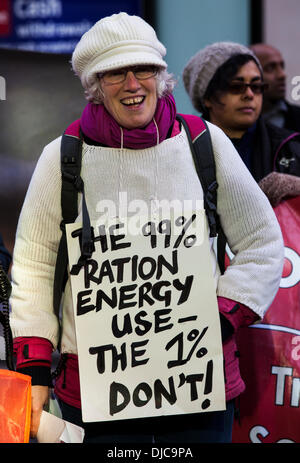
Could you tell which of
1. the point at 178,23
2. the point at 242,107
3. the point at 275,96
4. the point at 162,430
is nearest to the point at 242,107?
the point at 242,107

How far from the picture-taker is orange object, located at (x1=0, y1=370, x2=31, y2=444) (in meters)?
2.59

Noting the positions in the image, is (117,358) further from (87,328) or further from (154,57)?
(154,57)

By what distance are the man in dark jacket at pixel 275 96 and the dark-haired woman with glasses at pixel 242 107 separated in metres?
0.75

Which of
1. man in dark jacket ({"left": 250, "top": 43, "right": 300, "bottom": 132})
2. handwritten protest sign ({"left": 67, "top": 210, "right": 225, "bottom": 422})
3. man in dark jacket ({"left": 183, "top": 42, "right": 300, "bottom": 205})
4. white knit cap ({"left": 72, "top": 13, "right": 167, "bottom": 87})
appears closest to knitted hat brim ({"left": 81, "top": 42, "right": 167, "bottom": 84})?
white knit cap ({"left": 72, "top": 13, "right": 167, "bottom": 87})

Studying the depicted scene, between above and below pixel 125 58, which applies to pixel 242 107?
below

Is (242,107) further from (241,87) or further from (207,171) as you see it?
(207,171)

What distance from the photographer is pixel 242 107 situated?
13.3 ft

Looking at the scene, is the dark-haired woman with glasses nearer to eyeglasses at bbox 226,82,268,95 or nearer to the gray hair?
eyeglasses at bbox 226,82,268,95

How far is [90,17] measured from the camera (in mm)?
7031

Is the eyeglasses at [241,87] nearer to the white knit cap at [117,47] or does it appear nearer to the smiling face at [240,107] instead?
the smiling face at [240,107]

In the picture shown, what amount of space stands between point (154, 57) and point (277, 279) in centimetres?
79

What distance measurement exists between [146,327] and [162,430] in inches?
12.8

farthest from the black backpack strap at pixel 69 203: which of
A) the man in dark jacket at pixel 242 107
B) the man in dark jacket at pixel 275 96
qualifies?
the man in dark jacket at pixel 275 96

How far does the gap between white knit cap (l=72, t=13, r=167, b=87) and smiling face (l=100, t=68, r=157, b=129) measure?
0.06 m
